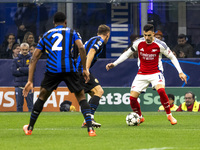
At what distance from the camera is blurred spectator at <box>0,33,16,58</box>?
19312mm

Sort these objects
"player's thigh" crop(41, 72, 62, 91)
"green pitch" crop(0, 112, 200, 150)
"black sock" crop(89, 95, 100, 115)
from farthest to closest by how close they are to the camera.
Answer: "black sock" crop(89, 95, 100, 115) → "player's thigh" crop(41, 72, 62, 91) → "green pitch" crop(0, 112, 200, 150)

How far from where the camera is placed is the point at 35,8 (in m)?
19.5

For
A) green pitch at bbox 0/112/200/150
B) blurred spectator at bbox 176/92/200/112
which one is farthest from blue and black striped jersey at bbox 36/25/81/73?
blurred spectator at bbox 176/92/200/112

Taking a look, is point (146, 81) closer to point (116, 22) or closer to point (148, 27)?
point (148, 27)

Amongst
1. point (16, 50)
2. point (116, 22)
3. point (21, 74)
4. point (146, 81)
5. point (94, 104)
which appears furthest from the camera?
point (116, 22)

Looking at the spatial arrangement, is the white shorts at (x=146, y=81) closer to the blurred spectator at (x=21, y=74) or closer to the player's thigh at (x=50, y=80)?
the player's thigh at (x=50, y=80)

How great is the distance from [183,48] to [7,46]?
17.9 ft

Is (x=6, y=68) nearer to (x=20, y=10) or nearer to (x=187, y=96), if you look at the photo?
(x=20, y=10)

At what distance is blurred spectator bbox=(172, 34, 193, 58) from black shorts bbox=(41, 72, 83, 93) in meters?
10.1

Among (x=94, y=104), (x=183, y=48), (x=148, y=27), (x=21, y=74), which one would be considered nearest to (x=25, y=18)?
(x=21, y=74)

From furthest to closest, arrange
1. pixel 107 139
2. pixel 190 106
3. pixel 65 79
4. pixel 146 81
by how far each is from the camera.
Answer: pixel 190 106 → pixel 146 81 → pixel 65 79 → pixel 107 139

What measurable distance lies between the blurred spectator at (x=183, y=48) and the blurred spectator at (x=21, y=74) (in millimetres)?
4562

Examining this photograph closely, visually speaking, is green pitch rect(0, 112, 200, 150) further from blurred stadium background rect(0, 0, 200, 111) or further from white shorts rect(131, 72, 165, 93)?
blurred stadium background rect(0, 0, 200, 111)

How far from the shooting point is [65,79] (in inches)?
370
